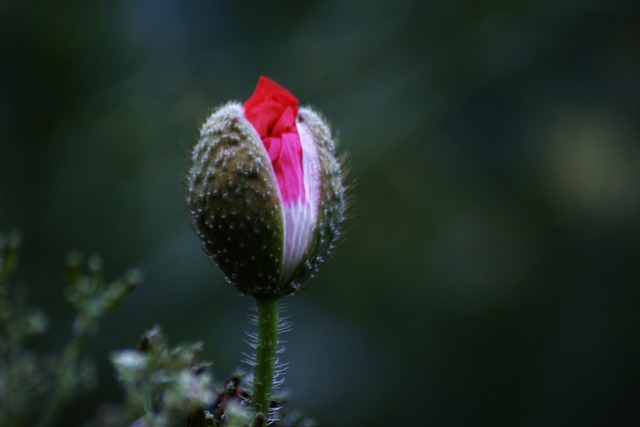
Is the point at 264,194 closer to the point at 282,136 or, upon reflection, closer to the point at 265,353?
the point at 282,136

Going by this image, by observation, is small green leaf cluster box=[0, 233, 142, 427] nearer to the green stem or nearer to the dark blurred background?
the green stem

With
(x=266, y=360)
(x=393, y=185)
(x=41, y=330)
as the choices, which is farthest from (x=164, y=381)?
(x=393, y=185)

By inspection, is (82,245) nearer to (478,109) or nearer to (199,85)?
(199,85)

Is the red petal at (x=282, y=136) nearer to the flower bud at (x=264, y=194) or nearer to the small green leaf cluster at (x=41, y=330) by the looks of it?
the flower bud at (x=264, y=194)

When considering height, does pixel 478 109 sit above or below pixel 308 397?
above

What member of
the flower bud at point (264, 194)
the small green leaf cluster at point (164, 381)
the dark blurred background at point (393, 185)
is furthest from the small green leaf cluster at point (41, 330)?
the dark blurred background at point (393, 185)

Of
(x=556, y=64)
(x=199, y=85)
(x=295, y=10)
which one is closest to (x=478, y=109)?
(x=556, y=64)
